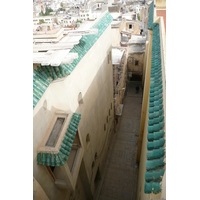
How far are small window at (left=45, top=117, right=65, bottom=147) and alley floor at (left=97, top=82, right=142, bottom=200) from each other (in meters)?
8.11

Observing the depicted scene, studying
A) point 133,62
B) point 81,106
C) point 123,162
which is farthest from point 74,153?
point 133,62

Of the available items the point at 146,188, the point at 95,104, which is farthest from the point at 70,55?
the point at 95,104

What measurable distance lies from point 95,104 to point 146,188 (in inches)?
277

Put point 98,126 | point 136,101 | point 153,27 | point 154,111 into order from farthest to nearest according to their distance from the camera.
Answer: point 136,101 < point 98,126 < point 153,27 < point 154,111

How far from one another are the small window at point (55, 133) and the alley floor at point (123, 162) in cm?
811

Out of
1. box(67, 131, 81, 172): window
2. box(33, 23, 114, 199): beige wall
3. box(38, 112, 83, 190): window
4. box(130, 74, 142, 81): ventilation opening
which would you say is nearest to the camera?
box(38, 112, 83, 190): window

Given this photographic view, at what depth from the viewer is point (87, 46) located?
7.51 m

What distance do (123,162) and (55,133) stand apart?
9.56 meters

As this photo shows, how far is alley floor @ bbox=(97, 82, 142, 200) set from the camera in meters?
11.9

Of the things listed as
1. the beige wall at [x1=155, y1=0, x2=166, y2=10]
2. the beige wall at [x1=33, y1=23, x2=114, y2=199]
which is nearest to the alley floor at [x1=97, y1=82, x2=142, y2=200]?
the beige wall at [x1=33, y1=23, x2=114, y2=199]

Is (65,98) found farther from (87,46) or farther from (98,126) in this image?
(98,126)

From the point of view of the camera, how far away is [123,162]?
1384 cm

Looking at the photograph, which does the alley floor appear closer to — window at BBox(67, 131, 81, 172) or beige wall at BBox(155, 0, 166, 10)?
window at BBox(67, 131, 81, 172)

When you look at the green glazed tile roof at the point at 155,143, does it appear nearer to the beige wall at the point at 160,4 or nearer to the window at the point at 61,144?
the window at the point at 61,144
